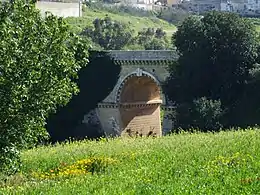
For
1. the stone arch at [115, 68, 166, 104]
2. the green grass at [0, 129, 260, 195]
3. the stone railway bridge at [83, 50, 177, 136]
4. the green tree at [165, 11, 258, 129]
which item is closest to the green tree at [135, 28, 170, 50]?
the stone railway bridge at [83, 50, 177, 136]

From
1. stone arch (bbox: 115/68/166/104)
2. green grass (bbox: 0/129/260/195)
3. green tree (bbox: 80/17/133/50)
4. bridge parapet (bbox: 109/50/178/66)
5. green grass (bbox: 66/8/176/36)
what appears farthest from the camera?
green grass (bbox: 66/8/176/36)

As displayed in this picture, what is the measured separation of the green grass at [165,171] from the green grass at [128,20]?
5211cm

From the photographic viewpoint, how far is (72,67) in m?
12.8

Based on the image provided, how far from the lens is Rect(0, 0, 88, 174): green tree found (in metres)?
11.5

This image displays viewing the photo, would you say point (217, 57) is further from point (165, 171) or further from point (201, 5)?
point (201, 5)

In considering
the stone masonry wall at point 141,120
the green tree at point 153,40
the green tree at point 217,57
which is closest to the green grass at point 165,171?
the green tree at point 217,57

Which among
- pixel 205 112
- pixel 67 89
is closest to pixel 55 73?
pixel 67 89

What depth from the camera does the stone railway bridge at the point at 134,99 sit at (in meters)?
38.4

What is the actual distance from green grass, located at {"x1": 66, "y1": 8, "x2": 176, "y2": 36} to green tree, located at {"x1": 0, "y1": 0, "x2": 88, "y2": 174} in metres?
52.9

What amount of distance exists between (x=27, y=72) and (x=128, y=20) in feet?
205

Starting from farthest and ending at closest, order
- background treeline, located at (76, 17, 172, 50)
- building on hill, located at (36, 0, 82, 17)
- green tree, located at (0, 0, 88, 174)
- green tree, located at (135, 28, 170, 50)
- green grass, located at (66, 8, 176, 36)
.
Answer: building on hill, located at (36, 0, 82, 17) → green grass, located at (66, 8, 176, 36) → background treeline, located at (76, 17, 172, 50) → green tree, located at (135, 28, 170, 50) → green tree, located at (0, 0, 88, 174)

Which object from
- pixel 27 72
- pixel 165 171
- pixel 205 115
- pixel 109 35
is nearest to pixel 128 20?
pixel 109 35

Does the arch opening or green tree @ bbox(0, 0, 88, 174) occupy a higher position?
green tree @ bbox(0, 0, 88, 174)

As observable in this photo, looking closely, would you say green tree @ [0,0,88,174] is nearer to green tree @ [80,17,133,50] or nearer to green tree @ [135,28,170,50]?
green tree @ [135,28,170,50]
